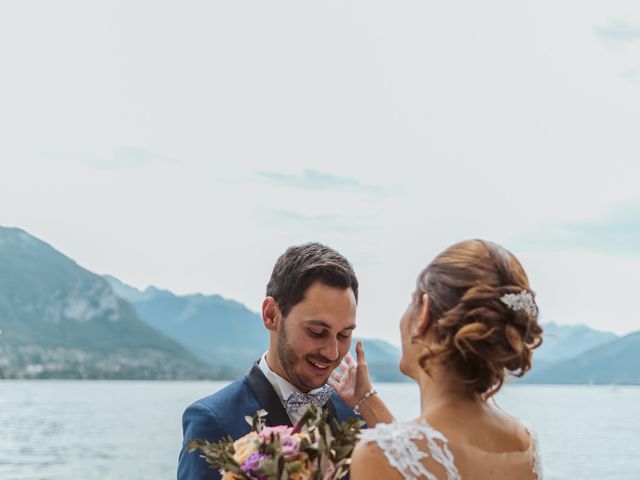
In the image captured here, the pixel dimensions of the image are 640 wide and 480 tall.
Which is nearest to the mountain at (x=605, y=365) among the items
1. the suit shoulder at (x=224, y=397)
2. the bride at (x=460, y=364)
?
the suit shoulder at (x=224, y=397)

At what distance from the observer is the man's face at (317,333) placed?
4098mm

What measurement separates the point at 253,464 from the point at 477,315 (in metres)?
0.75

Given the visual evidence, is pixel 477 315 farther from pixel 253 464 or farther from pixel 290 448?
pixel 253 464

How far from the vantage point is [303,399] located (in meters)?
4.17

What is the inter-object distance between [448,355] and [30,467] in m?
56.1

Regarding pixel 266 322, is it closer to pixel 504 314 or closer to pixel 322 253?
pixel 322 253

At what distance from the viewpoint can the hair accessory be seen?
9.79 ft

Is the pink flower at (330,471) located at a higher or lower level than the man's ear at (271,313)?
lower

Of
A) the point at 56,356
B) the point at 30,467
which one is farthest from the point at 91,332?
the point at 30,467

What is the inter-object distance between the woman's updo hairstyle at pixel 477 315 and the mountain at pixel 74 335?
481ft

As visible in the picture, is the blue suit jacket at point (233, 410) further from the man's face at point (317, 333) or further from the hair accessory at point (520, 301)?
the hair accessory at point (520, 301)

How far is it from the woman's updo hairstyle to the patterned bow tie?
48.2 inches

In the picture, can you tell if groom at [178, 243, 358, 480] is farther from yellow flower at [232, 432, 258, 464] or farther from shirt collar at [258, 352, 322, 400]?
yellow flower at [232, 432, 258, 464]

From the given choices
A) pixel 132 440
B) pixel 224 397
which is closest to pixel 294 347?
pixel 224 397
